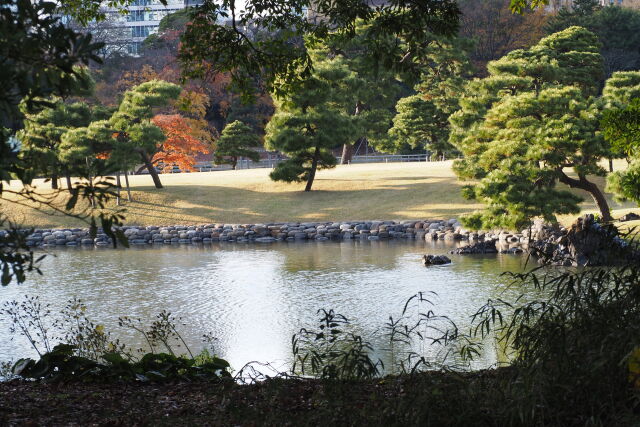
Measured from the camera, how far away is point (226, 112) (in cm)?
3572

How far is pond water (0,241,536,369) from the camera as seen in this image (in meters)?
8.74

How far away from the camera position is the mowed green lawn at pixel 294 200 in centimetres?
2138

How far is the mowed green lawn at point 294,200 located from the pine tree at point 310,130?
37.8 inches

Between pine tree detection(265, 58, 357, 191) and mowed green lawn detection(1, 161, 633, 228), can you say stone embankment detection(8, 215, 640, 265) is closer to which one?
mowed green lawn detection(1, 161, 633, 228)

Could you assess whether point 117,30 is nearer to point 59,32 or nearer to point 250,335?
point 250,335

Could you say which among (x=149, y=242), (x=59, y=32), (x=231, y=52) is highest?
(x=231, y=52)

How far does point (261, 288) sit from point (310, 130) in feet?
36.9

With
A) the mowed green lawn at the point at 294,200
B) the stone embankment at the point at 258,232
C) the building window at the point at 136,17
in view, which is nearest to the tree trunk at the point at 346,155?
the mowed green lawn at the point at 294,200

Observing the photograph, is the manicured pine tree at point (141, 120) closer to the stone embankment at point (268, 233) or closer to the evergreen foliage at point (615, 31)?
the stone embankment at point (268, 233)

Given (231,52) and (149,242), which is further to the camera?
(149,242)

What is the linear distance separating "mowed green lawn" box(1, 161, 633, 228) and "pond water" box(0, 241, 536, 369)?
3218 mm

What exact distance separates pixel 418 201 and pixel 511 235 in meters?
5.28

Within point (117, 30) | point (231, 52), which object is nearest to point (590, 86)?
point (231, 52)

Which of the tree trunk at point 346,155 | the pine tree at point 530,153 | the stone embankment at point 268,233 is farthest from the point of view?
the tree trunk at point 346,155
